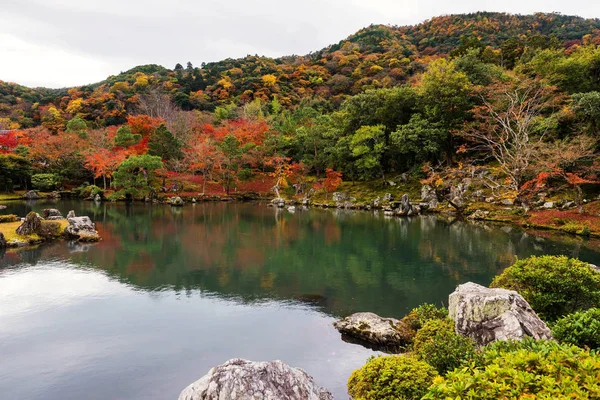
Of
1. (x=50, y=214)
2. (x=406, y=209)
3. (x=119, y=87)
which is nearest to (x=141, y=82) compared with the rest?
(x=119, y=87)

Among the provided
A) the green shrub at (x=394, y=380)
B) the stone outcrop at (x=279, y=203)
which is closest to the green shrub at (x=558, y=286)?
the green shrub at (x=394, y=380)

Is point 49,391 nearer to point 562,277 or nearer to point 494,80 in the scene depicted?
point 562,277

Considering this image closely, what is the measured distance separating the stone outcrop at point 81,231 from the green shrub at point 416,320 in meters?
18.6

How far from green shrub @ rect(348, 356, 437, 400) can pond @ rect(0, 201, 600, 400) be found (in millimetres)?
2090

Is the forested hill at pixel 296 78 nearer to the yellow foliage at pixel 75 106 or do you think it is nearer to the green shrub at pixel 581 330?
the yellow foliage at pixel 75 106

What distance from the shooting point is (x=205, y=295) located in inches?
492

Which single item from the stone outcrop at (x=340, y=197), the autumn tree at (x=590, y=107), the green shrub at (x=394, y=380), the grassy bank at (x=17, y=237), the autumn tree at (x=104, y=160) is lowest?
the grassy bank at (x=17, y=237)

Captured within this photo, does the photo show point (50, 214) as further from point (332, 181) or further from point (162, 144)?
point (332, 181)

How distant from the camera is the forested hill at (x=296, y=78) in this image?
70000 mm

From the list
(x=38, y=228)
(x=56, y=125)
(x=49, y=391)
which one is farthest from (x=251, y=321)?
(x=56, y=125)

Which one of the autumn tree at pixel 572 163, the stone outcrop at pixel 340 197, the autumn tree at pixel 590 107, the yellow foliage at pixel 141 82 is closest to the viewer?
the autumn tree at pixel 572 163

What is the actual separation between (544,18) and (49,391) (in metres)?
120

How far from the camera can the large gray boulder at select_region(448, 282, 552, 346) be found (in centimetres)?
564

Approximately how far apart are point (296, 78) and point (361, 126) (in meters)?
52.3
